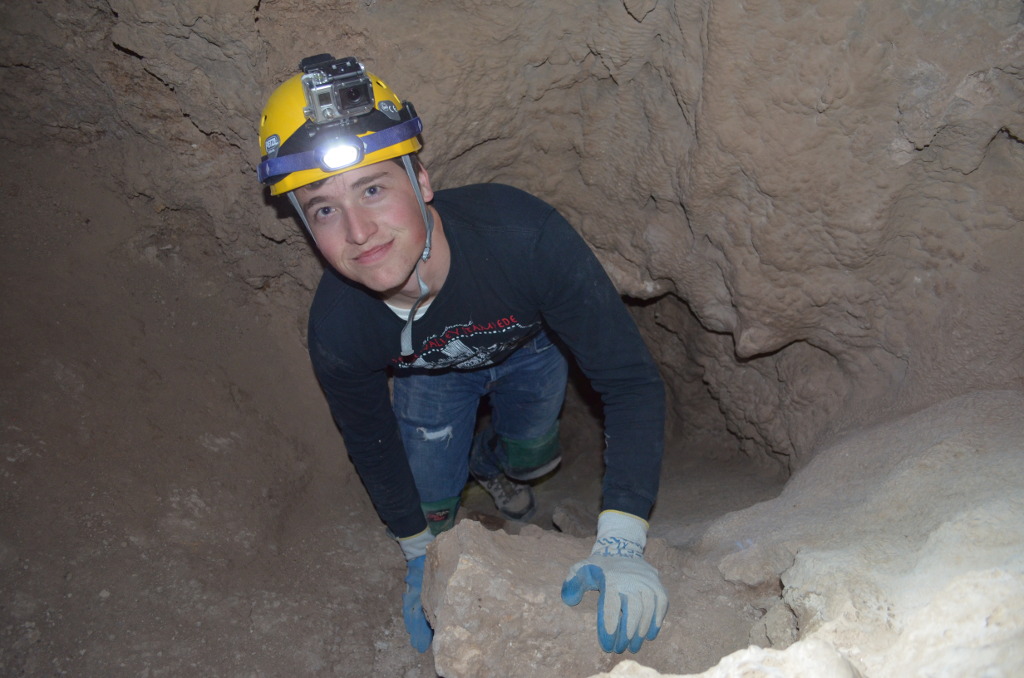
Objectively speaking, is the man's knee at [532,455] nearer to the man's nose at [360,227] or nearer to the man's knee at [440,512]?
the man's knee at [440,512]

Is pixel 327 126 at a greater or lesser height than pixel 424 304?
greater

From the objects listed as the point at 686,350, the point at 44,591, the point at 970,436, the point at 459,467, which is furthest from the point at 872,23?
the point at 44,591

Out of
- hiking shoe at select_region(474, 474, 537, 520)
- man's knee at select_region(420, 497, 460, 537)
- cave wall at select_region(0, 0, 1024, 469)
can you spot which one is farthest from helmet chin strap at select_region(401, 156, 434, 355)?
hiking shoe at select_region(474, 474, 537, 520)

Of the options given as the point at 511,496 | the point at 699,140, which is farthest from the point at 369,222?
the point at 511,496

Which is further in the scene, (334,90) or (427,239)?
(427,239)

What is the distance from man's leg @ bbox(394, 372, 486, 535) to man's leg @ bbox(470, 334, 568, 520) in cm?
14

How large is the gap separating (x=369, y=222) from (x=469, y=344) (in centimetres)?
57

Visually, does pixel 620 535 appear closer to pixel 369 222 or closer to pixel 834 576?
pixel 834 576

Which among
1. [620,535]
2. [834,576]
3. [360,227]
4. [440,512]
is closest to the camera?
[834,576]

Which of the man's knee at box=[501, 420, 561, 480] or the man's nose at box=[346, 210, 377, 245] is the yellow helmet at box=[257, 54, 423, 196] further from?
the man's knee at box=[501, 420, 561, 480]

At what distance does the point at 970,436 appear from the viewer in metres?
1.68

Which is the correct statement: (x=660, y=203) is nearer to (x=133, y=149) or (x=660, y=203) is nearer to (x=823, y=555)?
(x=823, y=555)

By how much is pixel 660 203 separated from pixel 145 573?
1.98 meters

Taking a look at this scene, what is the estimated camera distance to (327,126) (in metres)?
Answer: 1.73
